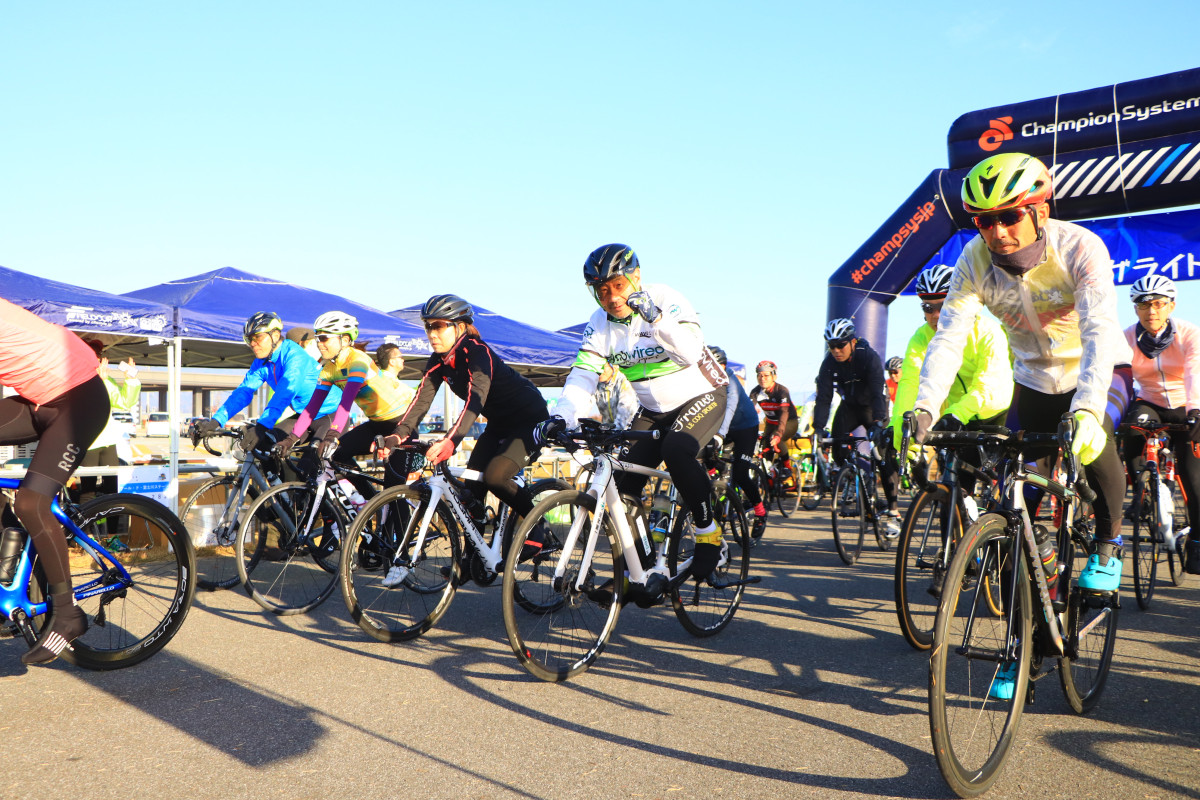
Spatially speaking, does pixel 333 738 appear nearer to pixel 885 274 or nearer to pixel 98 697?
pixel 98 697

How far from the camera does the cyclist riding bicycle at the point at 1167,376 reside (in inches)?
234

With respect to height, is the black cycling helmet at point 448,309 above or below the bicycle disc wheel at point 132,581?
above

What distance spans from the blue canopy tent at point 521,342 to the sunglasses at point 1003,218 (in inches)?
404

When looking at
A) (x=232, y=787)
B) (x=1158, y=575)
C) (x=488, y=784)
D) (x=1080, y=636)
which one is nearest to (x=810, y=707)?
(x=1080, y=636)

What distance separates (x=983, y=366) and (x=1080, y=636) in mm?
2663

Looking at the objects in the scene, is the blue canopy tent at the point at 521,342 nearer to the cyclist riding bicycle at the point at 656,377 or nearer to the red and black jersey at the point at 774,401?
the red and black jersey at the point at 774,401

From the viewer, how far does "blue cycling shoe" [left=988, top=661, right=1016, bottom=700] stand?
297 centimetres

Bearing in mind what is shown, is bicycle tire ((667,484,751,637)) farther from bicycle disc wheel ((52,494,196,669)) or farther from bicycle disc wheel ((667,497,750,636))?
bicycle disc wheel ((52,494,196,669))

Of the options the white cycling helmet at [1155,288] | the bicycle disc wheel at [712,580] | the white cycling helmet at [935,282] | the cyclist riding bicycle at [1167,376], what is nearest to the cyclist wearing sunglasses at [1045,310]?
the bicycle disc wheel at [712,580]

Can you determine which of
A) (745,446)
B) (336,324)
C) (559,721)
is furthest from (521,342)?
(559,721)

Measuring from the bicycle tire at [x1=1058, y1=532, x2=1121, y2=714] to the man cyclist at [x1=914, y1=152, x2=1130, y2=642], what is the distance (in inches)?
2.3

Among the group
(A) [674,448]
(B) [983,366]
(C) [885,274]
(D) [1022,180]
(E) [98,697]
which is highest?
(C) [885,274]

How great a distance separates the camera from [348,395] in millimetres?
6758

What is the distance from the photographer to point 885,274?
1362 cm
